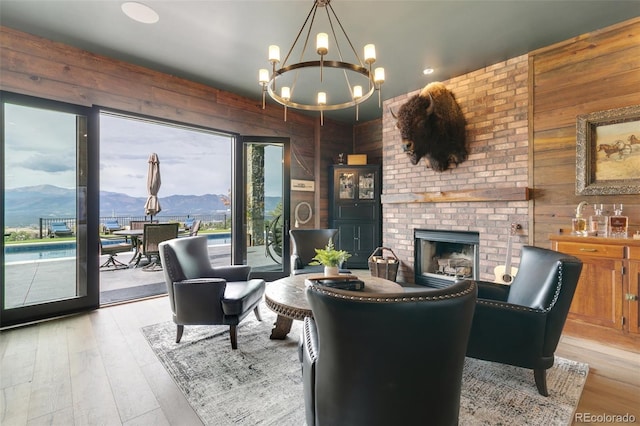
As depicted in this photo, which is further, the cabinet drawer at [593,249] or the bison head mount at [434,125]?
the bison head mount at [434,125]

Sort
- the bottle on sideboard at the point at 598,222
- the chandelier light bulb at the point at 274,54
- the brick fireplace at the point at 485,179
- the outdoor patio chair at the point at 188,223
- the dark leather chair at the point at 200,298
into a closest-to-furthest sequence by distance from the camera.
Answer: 1. the chandelier light bulb at the point at 274,54
2. the dark leather chair at the point at 200,298
3. the bottle on sideboard at the point at 598,222
4. the brick fireplace at the point at 485,179
5. the outdoor patio chair at the point at 188,223

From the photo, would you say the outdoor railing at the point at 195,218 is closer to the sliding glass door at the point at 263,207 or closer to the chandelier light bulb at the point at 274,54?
the sliding glass door at the point at 263,207

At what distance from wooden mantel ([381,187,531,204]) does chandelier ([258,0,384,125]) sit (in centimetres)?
146

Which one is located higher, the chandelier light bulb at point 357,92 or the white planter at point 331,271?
the chandelier light bulb at point 357,92

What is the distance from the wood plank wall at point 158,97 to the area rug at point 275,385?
284 centimetres

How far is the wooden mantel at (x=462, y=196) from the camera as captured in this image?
3381mm

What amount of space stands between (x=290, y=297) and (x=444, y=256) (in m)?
3.04

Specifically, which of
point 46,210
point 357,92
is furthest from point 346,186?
point 46,210

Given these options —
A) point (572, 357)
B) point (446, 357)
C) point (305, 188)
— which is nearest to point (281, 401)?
point (446, 357)

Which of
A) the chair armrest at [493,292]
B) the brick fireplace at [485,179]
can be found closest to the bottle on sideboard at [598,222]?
the brick fireplace at [485,179]

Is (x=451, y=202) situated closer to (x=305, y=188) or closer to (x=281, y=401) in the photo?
(x=305, y=188)

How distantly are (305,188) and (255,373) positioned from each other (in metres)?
3.70

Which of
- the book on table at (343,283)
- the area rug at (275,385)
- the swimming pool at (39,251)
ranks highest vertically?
the swimming pool at (39,251)

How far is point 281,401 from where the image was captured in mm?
1843
